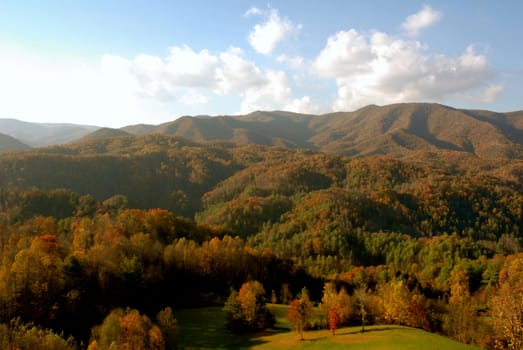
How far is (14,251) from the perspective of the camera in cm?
6644

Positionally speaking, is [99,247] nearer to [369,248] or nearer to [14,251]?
[14,251]

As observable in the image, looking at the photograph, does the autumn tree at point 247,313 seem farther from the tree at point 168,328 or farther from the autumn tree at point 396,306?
the autumn tree at point 396,306

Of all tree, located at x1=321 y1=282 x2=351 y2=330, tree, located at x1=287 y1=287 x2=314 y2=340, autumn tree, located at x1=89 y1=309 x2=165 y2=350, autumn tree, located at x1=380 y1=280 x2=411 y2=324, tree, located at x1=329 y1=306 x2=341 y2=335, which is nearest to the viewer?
autumn tree, located at x1=89 y1=309 x2=165 y2=350

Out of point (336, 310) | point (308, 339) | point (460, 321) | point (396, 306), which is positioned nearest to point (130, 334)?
point (308, 339)

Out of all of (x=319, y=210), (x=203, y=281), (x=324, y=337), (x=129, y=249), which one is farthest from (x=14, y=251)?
(x=319, y=210)

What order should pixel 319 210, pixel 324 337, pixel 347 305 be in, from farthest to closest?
1. pixel 319 210
2. pixel 347 305
3. pixel 324 337

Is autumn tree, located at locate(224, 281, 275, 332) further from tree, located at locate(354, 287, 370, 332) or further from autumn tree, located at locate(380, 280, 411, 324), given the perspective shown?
autumn tree, located at locate(380, 280, 411, 324)

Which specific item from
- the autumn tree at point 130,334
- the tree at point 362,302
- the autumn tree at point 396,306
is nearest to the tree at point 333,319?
the tree at point 362,302

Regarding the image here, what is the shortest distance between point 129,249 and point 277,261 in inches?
1612

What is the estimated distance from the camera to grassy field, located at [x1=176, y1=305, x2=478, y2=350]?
49406 mm

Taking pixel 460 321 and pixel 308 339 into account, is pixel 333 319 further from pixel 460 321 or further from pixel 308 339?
pixel 460 321

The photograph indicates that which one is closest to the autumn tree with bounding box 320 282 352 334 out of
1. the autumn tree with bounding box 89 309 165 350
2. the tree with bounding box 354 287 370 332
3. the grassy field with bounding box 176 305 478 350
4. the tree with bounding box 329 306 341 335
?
the tree with bounding box 329 306 341 335

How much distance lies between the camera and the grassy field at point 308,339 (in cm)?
4941

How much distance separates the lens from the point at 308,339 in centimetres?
5475
